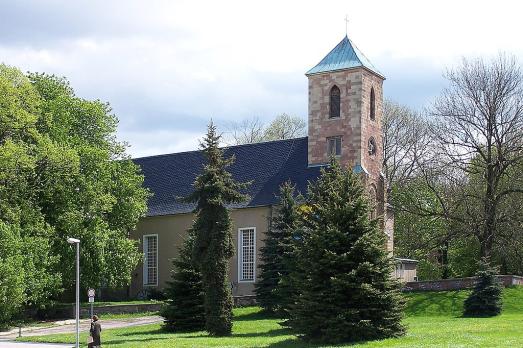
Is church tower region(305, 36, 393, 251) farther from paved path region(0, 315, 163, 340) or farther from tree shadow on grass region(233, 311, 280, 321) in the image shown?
paved path region(0, 315, 163, 340)

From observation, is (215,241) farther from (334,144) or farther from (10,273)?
(334,144)

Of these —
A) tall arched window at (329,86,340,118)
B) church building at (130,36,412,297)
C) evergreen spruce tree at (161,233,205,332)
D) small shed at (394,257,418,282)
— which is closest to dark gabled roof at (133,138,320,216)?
church building at (130,36,412,297)

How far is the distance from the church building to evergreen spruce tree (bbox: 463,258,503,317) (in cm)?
1200

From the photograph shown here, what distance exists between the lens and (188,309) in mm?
33781

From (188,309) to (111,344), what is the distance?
5586 mm

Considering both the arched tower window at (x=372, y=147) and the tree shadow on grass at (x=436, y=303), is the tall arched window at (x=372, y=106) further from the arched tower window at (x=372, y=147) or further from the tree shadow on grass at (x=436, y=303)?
the tree shadow on grass at (x=436, y=303)

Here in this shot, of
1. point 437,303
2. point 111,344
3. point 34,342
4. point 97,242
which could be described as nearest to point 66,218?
point 97,242

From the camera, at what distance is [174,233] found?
5541 centimetres

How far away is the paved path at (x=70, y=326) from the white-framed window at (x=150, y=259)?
14007 mm

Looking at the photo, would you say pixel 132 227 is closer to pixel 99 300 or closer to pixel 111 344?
pixel 99 300

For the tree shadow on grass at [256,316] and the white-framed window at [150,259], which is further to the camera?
the white-framed window at [150,259]

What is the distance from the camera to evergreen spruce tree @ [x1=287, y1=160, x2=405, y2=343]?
84.8 feet

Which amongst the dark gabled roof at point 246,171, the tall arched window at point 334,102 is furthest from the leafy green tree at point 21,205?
the tall arched window at point 334,102

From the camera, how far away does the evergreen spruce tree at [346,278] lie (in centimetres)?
2584
